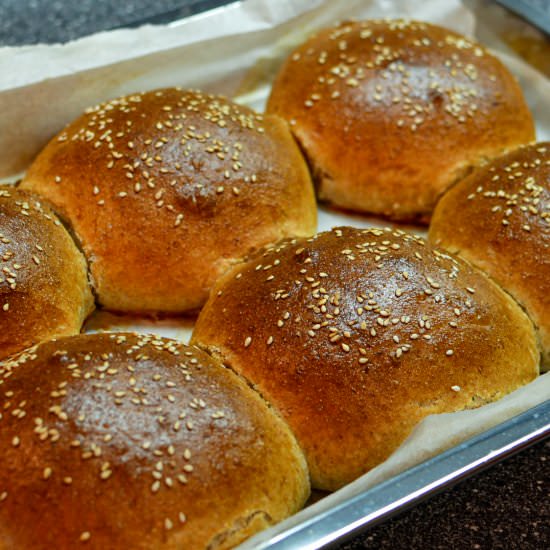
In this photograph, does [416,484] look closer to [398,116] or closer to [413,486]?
[413,486]

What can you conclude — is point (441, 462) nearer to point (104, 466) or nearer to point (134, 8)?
point (104, 466)

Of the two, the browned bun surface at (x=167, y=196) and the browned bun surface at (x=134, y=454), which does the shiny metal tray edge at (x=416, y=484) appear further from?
the browned bun surface at (x=167, y=196)

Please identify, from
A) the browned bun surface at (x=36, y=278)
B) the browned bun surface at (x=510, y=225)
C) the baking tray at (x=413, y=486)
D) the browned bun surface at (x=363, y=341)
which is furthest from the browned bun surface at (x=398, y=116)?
the baking tray at (x=413, y=486)

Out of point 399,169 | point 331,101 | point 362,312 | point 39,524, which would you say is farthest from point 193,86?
point 39,524

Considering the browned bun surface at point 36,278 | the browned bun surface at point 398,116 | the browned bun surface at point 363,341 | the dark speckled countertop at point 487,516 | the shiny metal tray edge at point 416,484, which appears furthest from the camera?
the browned bun surface at point 398,116

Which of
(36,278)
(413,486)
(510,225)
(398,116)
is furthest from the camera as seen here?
(398,116)

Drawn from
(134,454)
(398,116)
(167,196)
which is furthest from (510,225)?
(134,454)
